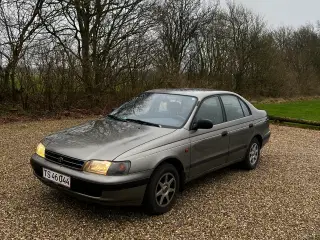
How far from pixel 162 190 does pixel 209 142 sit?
44.8 inches

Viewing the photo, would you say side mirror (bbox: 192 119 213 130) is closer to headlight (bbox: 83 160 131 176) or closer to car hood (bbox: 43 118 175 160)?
car hood (bbox: 43 118 175 160)

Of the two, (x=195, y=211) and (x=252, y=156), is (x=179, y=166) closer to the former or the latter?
(x=195, y=211)

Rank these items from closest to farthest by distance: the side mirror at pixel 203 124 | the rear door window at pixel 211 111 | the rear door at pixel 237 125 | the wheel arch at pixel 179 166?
the wheel arch at pixel 179 166
the side mirror at pixel 203 124
the rear door window at pixel 211 111
the rear door at pixel 237 125

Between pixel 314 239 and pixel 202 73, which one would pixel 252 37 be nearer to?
pixel 202 73

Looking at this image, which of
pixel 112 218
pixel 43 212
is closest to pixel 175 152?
pixel 112 218

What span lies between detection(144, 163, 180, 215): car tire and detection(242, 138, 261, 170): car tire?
2187 millimetres

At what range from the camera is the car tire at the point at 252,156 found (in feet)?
19.4

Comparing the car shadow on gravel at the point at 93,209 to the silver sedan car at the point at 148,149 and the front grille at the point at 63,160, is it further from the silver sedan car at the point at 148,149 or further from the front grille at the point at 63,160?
the front grille at the point at 63,160

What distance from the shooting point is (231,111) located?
554cm

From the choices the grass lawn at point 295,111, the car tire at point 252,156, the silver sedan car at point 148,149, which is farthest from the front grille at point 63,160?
the grass lawn at point 295,111

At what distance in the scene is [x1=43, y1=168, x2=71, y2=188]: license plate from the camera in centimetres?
362

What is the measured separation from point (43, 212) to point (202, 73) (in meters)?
22.0

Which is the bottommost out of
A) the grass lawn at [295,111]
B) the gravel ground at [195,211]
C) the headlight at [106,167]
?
the grass lawn at [295,111]

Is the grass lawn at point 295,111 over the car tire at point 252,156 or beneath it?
beneath
